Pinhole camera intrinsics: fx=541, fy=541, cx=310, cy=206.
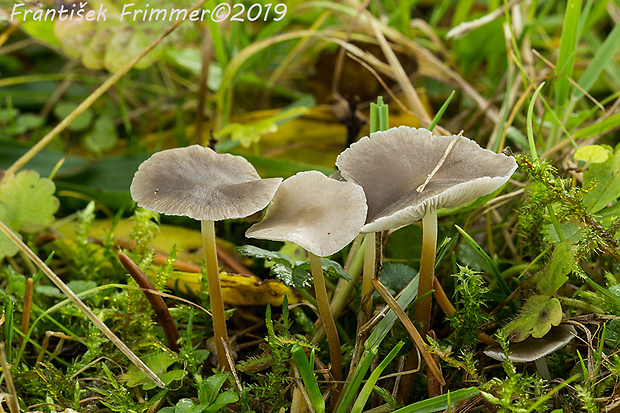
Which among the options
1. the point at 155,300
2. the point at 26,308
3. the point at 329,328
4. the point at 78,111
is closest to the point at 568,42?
the point at 329,328

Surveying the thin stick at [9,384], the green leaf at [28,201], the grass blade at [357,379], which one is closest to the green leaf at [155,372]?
the thin stick at [9,384]

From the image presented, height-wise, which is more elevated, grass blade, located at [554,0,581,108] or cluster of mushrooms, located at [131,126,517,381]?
grass blade, located at [554,0,581,108]

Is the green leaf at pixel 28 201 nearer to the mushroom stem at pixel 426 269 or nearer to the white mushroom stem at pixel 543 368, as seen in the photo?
the mushroom stem at pixel 426 269

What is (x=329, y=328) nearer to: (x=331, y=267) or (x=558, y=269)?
(x=331, y=267)

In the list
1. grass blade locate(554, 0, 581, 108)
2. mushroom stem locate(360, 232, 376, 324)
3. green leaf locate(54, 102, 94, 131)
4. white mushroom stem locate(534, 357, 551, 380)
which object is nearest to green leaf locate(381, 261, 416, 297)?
mushroom stem locate(360, 232, 376, 324)

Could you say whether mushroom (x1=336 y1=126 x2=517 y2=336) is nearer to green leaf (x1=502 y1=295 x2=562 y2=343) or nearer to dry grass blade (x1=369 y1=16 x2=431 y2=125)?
green leaf (x1=502 y1=295 x2=562 y2=343)

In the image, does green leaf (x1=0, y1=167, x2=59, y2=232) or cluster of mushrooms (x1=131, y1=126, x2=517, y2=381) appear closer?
cluster of mushrooms (x1=131, y1=126, x2=517, y2=381)

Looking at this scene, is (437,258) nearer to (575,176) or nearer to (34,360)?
(575,176)
